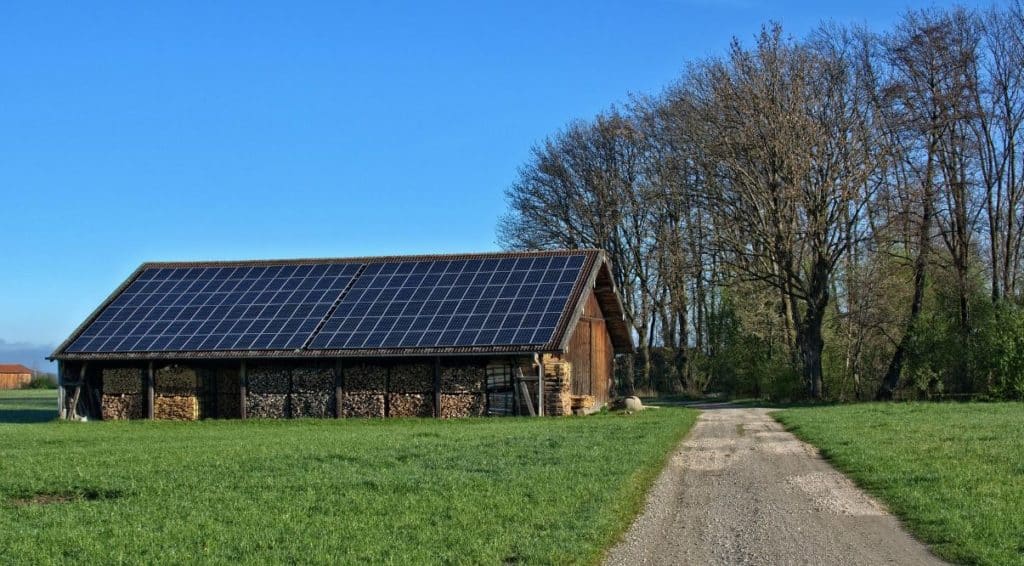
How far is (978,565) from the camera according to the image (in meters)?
8.96

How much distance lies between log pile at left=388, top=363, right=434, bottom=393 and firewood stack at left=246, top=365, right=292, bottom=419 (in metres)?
3.58

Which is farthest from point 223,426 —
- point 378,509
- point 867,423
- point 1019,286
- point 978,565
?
point 1019,286

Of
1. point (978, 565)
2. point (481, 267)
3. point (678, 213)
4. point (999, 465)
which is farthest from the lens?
point (678, 213)

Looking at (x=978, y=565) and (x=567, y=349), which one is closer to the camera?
(x=978, y=565)

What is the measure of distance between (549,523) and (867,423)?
16.3 m

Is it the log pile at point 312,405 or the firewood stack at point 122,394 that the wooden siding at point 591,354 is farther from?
the firewood stack at point 122,394

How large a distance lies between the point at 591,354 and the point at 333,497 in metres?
24.8

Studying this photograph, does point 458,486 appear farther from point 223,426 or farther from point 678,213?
point 678,213

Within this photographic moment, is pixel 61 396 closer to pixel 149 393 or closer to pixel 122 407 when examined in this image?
pixel 122 407

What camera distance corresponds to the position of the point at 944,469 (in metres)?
14.7

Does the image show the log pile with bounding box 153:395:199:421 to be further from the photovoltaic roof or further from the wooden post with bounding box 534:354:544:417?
the wooden post with bounding box 534:354:544:417

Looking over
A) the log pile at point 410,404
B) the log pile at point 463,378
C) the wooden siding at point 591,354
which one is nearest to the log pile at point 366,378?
the log pile at point 410,404

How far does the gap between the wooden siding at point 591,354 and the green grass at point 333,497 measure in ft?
37.2

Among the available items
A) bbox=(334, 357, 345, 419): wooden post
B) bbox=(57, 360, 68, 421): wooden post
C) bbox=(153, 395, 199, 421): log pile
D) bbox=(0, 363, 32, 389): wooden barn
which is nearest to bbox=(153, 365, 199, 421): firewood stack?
bbox=(153, 395, 199, 421): log pile
